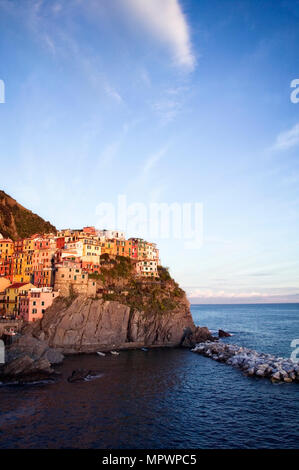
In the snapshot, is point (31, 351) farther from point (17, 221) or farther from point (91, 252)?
point (17, 221)

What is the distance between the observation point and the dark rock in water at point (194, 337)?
290ft

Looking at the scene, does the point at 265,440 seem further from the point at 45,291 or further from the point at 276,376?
the point at 45,291

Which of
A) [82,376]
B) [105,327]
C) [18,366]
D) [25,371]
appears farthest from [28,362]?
[105,327]

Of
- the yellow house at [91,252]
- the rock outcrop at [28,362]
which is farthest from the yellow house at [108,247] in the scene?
the rock outcrop at [28,362]

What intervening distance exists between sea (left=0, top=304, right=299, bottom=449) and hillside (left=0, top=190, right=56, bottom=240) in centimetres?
8581

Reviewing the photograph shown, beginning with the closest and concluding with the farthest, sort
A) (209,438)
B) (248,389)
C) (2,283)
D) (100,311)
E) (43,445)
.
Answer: (43,445) → (209,438) → (248,389) → (100,311) → (2,283)

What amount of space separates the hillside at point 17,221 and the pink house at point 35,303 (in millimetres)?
50593

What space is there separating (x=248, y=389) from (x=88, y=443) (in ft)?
92.7

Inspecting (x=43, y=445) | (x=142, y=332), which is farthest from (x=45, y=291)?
(x=43, y=445)

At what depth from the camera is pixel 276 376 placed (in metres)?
52.8

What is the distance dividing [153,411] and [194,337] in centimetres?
5452

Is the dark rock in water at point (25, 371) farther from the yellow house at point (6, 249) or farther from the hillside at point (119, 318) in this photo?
the yellow house at point (6, 249)

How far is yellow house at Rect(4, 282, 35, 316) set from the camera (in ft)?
286

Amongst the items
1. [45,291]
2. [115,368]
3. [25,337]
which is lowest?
[115,368]
